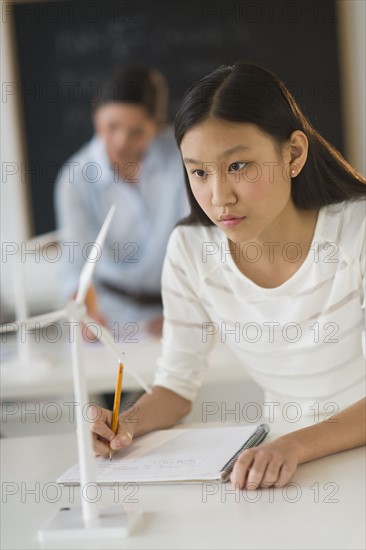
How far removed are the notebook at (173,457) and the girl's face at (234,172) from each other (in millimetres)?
372

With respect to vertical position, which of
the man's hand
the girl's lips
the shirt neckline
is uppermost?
the girl's lips

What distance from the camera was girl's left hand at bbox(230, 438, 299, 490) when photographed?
1304mm

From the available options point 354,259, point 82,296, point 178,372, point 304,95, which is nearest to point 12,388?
point 178,372

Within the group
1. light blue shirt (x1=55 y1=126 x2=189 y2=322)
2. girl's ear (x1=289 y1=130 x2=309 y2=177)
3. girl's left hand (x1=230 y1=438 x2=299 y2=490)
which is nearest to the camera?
girl's left hand (x1=230 y1=438 x2=299 y2=490)

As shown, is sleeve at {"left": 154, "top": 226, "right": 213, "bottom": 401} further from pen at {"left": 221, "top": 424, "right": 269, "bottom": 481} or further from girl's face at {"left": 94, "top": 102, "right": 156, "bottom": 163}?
girl's face at {"left": 94, "top": 102, "right": 156, "bottom": 163}

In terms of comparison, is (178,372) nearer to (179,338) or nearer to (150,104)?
(179,338)

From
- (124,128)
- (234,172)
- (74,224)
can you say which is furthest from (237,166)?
(74,224)

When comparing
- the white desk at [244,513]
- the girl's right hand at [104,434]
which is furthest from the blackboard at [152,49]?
the white desk at [244,513]

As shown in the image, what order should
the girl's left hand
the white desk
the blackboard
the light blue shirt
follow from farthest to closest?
1. the blackboard
2. the light blue shirt
3. the girl's left hand
4. the white desk

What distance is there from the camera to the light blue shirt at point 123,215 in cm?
373

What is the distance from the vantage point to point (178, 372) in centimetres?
180

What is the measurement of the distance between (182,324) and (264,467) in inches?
21.6

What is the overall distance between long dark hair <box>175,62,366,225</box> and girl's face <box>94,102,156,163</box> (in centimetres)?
191

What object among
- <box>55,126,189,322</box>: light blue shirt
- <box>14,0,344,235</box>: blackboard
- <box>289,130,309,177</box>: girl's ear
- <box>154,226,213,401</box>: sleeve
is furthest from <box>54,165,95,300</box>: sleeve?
<box>289,130,309,177</box>: girl's ear
